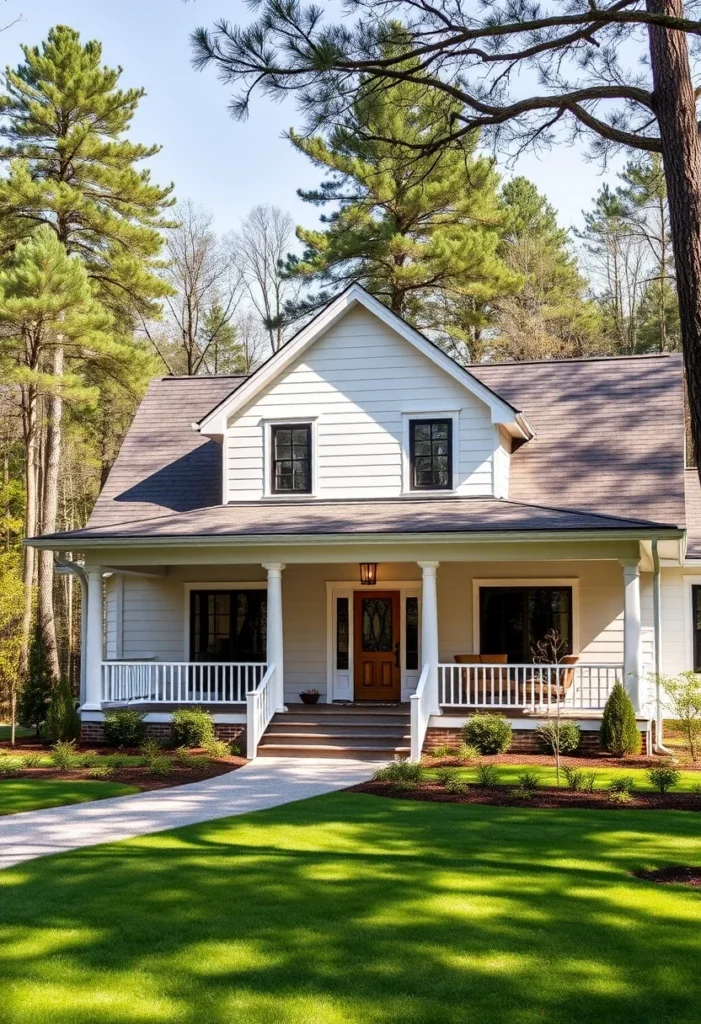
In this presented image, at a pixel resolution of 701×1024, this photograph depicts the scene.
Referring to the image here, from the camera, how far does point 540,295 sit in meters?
37.5

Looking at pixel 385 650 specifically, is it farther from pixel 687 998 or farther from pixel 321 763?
pixel 687 998

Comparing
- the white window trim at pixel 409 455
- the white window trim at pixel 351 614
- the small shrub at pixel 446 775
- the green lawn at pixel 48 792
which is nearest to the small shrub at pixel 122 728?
the green lawn at pixel 48 792

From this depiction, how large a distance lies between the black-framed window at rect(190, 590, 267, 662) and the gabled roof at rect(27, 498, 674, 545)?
1843 mm

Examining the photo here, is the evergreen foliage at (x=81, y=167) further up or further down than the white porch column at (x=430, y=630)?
further up

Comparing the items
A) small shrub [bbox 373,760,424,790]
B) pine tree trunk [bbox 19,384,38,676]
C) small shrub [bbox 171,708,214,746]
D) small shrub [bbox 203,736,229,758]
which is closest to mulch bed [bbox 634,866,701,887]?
small shrub [bbox 373,760,424,790]

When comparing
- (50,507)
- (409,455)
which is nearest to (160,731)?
(409,455)

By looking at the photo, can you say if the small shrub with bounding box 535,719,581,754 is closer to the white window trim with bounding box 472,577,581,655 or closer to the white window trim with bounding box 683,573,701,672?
the white window trim with bounding box 472,577,581,655

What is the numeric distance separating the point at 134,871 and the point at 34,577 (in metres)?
26.6

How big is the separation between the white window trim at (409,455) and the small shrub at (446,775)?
5.78 metres

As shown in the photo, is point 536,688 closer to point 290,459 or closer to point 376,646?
point 376,646

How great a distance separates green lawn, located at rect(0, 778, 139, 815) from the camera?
39.5ft

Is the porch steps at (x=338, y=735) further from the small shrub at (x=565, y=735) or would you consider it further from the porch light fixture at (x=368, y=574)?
the porch light fixture at (x=368, y=574)

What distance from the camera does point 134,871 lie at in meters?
8.57

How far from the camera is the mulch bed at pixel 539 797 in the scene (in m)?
11.4
